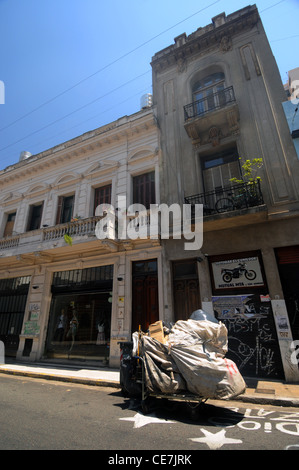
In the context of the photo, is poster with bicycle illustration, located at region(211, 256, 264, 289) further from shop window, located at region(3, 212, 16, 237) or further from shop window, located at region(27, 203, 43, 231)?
shop window, located at region(3, 212, 16, 237)

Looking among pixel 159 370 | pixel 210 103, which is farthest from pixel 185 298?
pixel 210 103

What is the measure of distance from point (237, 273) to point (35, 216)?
11.8 meters

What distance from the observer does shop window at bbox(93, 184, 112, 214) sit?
11.5 m

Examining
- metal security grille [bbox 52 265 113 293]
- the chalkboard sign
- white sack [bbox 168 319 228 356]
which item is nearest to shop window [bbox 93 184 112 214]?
metal security grille [bbox 52 265 113 293]

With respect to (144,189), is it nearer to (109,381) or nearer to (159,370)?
(109,381)

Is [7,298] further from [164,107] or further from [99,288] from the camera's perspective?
[164,107]

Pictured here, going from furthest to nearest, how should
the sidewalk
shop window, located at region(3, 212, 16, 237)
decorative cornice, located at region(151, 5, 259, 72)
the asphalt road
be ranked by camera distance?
shop window, located at region(3, 212, 16, 237) → decorative cornice, located at region(151, 5, 259, 72) → the sidewalk → the asphalt road

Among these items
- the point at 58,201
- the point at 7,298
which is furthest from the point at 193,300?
the point at 7,298

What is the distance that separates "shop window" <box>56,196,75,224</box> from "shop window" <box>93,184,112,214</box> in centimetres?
158

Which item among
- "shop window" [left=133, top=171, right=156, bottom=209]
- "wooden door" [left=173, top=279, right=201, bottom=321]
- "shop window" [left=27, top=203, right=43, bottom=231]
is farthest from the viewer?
"shop window" [left=27, top=203, right=43, bottom=231]

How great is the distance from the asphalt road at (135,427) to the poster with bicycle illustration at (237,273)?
349 cm

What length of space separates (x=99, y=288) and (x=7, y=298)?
20.8 ft

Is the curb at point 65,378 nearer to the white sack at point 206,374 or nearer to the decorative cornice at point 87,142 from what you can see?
the white sack at point 206,374

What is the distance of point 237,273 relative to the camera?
305 inches
